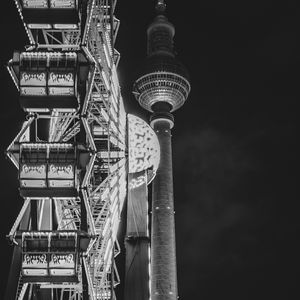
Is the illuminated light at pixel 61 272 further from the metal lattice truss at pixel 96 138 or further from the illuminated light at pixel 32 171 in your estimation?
the illuminated light at pixel 32 171

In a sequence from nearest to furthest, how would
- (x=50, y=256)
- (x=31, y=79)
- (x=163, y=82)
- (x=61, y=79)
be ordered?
(x=50, y=256) → (x=31, y=79) → (x=61, y=79) → (x=163, y=82)

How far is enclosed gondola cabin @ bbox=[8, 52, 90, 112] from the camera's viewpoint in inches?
1454

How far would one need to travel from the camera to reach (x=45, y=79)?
36.9 meters

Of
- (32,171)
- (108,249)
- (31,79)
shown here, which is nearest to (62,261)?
(32,171)

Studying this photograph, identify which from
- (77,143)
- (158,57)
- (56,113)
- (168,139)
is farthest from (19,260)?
(158,57)

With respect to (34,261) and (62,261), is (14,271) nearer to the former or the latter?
(34,261)

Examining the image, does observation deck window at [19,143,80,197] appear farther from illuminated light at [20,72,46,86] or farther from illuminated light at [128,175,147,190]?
illuminated light at [128,175,147,190]

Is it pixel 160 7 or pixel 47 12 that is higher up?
pixel 160 7

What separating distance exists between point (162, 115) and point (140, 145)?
87123mm

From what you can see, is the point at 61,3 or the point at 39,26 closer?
the point at 61,3

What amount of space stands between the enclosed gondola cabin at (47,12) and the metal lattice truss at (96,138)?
1.13 feet

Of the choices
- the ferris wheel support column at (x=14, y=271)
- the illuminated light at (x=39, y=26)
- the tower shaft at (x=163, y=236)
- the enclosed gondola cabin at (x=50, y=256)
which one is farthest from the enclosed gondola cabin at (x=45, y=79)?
the tower shaft at (x=163, y=236)

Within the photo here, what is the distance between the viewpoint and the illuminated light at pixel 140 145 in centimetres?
4669

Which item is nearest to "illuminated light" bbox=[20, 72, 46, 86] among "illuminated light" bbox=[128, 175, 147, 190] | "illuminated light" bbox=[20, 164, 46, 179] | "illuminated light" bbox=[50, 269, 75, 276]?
"illuminated light" bbox=[20, 164, 46, 179]
